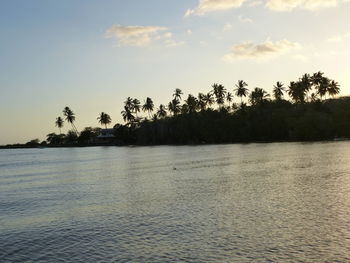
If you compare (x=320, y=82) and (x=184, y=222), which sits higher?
(x=320, y=82)

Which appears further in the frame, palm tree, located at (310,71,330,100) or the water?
palm tree, located at (310,71,330,100)

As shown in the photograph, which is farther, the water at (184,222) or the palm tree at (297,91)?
the palm tree at (297,91)

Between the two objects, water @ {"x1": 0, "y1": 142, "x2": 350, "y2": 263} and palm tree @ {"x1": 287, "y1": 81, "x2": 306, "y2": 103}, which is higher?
palm tree @ {"x1": 287, "y1": 81, "x2": 306, "y2": 103}

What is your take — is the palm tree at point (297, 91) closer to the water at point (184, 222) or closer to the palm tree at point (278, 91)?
the palm tree at point (278, 91)

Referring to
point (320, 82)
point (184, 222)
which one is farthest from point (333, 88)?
point (184, 222)

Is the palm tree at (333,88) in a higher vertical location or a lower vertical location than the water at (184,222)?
higher

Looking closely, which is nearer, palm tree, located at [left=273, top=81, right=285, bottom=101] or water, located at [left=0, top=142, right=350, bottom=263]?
water, located at [left=0, top=142, right=350, bottom=263]

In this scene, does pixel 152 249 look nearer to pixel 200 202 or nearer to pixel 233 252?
pixel 233 252

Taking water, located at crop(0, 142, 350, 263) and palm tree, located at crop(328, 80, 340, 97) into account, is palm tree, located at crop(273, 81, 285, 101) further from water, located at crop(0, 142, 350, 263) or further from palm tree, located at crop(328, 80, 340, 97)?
water, located at crop(0, 142, 350, 263)

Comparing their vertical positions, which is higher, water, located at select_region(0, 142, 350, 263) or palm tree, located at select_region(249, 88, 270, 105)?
palm tree, located at select_region(249, 88, 270, 105)

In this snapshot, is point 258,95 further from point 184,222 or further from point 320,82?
point 184,222

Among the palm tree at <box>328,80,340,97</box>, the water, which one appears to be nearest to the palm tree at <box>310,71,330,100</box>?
the palm tree at <box>328,80,340,97</box>

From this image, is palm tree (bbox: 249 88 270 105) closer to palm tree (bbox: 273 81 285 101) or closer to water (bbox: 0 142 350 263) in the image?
palm tree (bbox: 273 81 285 101)

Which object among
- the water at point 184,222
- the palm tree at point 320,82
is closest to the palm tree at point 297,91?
the palm tree at point 320,82
